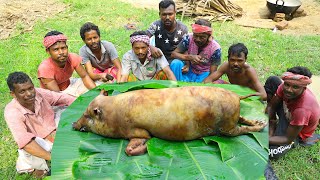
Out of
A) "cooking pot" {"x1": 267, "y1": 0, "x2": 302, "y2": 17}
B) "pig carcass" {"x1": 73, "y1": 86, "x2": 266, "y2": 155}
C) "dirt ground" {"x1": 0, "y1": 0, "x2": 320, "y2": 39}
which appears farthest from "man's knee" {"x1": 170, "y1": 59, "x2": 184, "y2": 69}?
"cooking pot" {"x1": 267, "y1": 0, "x2": 302, "y2": 17}

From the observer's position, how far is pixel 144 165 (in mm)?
2861

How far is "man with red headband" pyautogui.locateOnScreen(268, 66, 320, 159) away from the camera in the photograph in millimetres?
3629

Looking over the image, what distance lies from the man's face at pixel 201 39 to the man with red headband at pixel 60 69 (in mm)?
1695

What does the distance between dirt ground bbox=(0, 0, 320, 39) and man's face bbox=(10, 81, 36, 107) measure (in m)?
5.17

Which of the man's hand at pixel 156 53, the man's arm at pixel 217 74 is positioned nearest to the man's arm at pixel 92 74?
the man's hand at pixel 156 53

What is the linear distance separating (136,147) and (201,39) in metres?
2.45

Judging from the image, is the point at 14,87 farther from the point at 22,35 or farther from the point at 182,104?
the point at 22,35

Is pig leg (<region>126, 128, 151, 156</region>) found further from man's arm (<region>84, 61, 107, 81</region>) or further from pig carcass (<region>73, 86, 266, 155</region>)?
man's arm (<region>84, 61, 107, 81</region>)

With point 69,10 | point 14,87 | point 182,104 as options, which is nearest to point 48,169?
point 14,87

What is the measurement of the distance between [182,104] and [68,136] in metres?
1.23

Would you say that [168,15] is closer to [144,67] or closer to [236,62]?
[144,67]

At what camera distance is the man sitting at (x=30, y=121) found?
3568mm

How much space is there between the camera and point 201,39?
4.88 meters

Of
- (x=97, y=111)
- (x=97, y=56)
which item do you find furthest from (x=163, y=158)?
(x=97, y=56)
